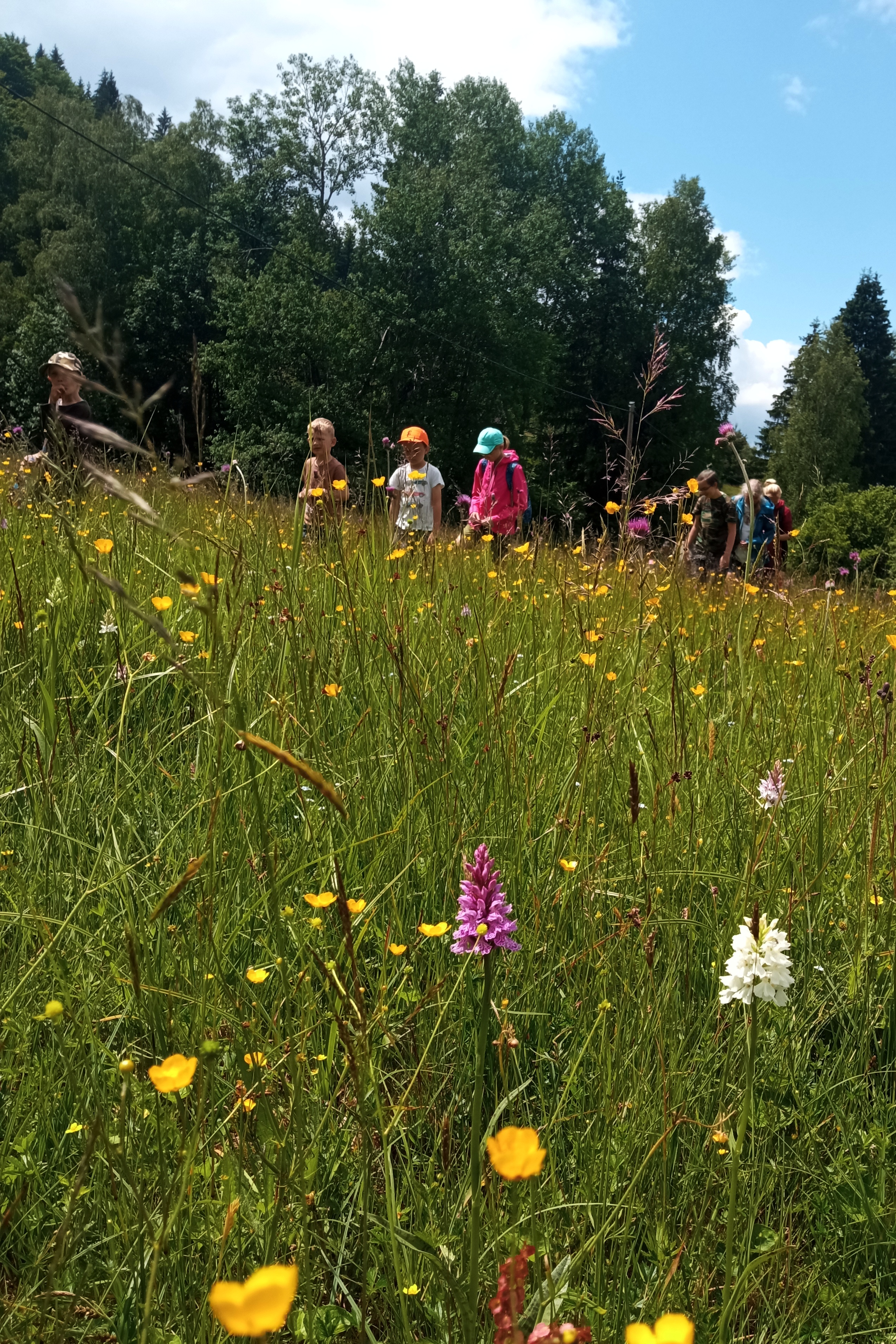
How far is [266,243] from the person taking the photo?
3278cm

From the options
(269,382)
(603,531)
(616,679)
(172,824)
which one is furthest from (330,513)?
(269,382)

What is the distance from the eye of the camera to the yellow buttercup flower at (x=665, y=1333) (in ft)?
1.22

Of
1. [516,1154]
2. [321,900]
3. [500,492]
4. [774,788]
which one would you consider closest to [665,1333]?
[516,1154]

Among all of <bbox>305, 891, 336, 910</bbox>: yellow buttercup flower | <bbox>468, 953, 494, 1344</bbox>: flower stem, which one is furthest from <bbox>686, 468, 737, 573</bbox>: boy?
<bbox>468, 953, 494, 1344</bbox>: flower stem

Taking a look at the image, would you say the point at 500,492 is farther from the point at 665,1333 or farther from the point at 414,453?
the point at 665,1333

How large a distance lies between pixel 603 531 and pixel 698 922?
4.82 feet

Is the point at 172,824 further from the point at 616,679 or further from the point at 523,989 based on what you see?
the point at 616,679

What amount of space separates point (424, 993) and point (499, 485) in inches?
221

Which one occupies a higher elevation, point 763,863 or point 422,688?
point 422,688

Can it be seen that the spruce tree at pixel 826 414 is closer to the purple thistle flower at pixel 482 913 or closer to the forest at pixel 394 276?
the forest at pixel 394 276

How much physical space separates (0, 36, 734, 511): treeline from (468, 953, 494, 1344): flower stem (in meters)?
22.5

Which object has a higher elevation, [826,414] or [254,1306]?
[826,414]

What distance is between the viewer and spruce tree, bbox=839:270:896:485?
5191 cm

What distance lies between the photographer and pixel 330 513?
8.95 ft
